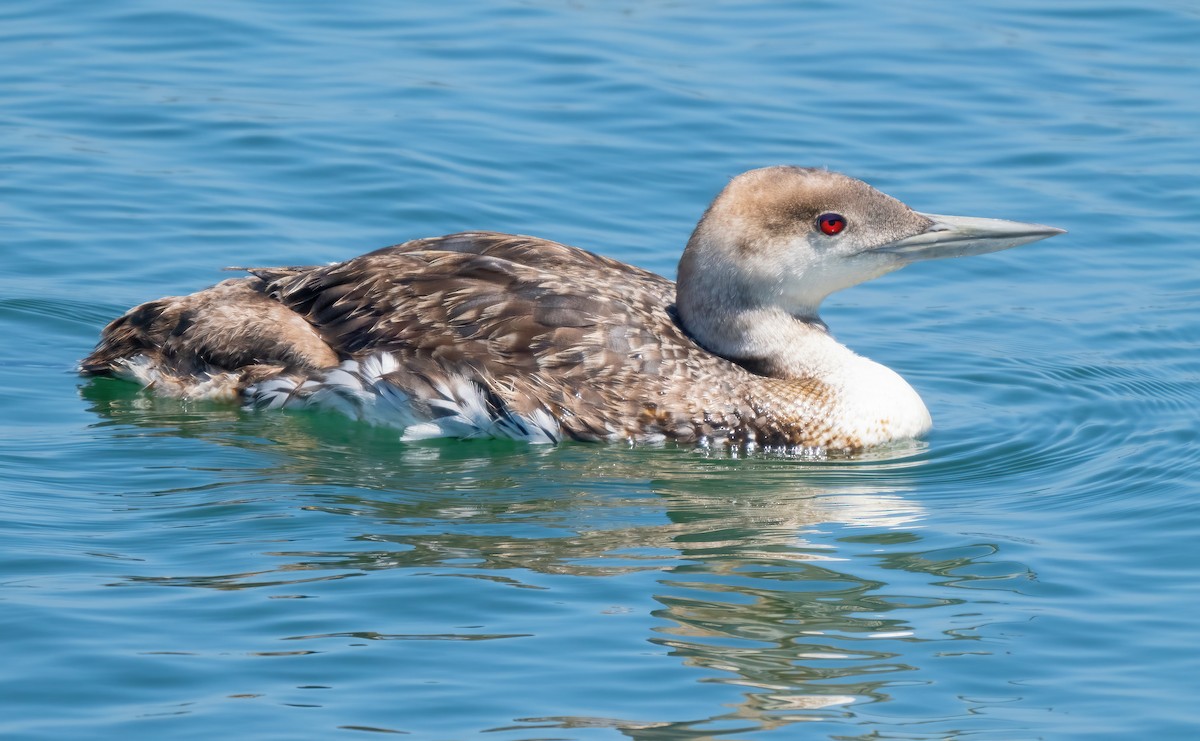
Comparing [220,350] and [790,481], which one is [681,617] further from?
[220,350]

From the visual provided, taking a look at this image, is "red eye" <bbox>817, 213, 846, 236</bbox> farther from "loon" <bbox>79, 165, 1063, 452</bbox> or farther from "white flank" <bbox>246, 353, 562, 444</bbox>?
"white flank" <bbox>246, 353, 562, 444</bbox>

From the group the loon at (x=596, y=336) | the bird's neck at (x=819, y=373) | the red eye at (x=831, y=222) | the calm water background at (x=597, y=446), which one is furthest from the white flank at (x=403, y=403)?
the red eye at (x=831, y=222)

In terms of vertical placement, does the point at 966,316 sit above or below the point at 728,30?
below

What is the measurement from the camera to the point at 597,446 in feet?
30.1

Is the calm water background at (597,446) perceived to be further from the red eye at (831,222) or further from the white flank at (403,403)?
the red eye at (831,222)

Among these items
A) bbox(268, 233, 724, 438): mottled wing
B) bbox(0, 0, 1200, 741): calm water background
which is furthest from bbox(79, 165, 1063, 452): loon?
bbox(0, 0, 1200, 741): calm water background

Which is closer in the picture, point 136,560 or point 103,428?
point 136,560

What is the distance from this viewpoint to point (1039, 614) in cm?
727

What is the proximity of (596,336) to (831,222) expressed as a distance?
3.95ft

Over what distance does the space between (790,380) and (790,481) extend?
767 mm

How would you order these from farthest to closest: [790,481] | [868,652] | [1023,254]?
[1023,254]
[790,481]
[868,652]

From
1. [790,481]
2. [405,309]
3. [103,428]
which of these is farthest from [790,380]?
[103,428]

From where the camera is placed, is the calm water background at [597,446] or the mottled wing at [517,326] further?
the mottled wing at [517,326]

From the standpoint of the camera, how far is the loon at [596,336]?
30.2 ft
